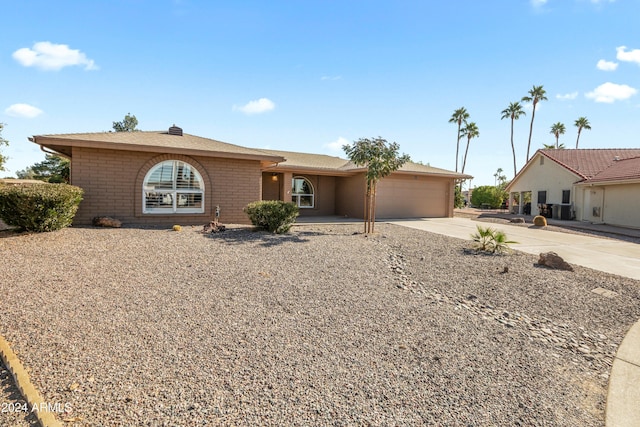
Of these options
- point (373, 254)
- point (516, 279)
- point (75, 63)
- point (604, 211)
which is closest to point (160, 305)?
point (373, 254)

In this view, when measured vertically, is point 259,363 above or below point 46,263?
below

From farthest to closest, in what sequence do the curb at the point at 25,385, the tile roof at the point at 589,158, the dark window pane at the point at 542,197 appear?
1. the dark window pane at the point at 542,197
2. the tile roof at the point at 589,158
3. the curb at the point at 25,385

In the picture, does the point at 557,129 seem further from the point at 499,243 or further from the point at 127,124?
the point at 127,124

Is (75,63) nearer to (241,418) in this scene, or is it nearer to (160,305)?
(160,305)

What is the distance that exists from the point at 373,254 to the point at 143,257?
17.0 ft

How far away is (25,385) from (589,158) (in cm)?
3012

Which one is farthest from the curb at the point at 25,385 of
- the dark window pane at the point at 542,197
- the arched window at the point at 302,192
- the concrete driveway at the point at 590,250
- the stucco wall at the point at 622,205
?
the dark window pane at the point at 542,197

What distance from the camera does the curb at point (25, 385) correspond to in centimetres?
211

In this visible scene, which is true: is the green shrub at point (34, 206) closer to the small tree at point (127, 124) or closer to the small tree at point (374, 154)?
the small tree at point (374, 154)

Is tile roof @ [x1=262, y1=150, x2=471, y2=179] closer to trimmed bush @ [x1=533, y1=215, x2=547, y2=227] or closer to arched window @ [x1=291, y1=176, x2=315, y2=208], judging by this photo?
arched window @ [x1=291, y1=176, x2=315, y2=208]

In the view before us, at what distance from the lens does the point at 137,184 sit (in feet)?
34.3

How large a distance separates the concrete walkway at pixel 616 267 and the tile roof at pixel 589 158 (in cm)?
1147

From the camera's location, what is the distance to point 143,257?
6.17 m

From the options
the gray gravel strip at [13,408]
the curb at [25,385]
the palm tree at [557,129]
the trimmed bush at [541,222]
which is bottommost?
the gray gravel strip at [13,408]
